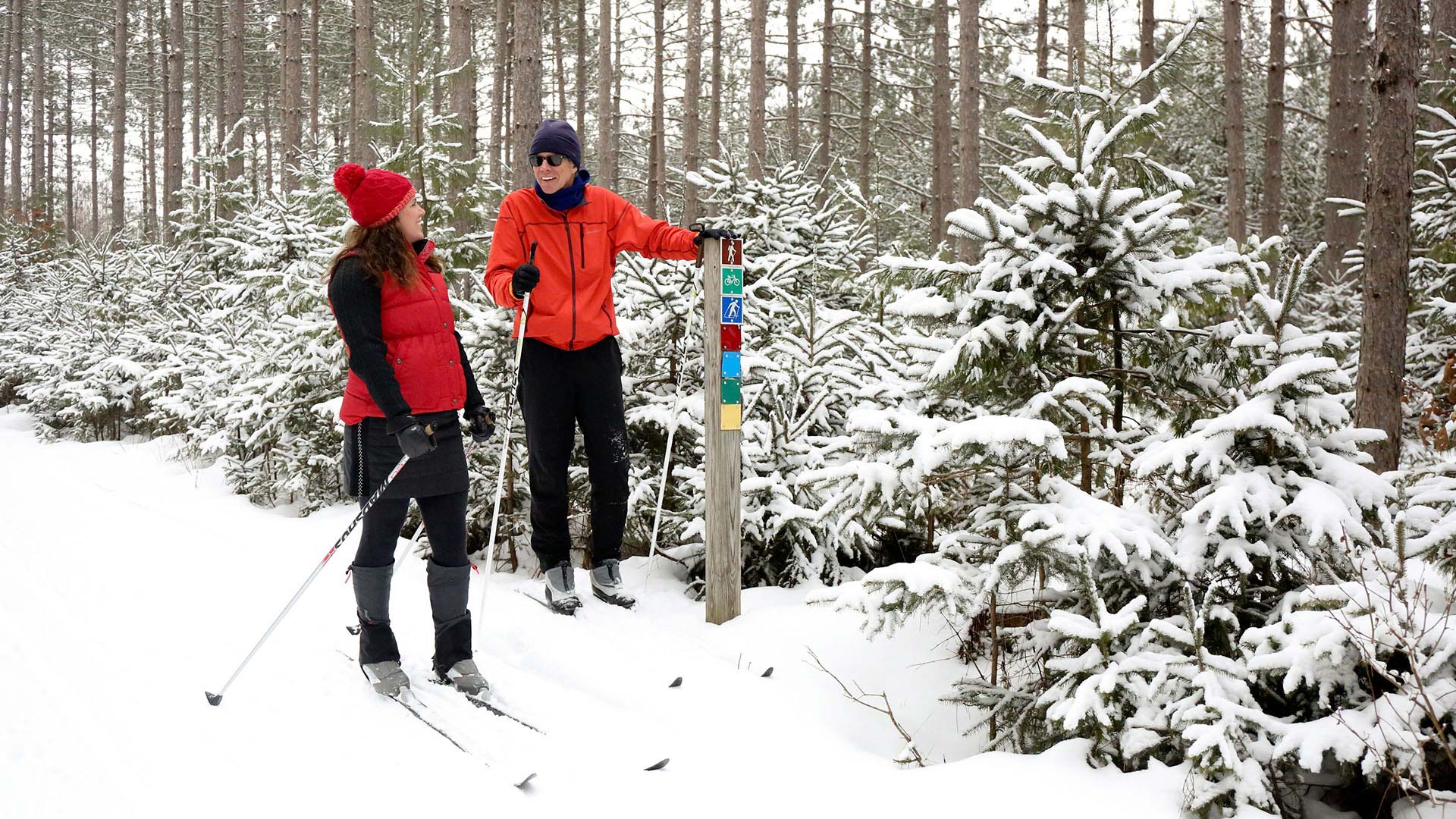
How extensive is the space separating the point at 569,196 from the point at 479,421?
138cm

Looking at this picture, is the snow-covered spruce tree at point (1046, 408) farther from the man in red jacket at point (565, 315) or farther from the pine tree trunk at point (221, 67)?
the pine tree trunk at point (221, 67)

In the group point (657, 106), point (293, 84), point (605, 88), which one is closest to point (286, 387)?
point (605, 88)

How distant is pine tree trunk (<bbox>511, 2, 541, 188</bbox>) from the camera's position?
26.5 ft

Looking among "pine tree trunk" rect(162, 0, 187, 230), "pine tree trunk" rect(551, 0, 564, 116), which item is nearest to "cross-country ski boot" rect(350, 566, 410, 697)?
"pine tree trunk" rect(162, 0, 187, 230)

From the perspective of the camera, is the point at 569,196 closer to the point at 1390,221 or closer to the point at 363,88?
the point at 1390,221

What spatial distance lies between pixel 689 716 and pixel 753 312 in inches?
121

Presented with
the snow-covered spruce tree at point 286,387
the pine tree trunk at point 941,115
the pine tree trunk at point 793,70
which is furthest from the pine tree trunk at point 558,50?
the snow-covered spruce tree at point 286,387


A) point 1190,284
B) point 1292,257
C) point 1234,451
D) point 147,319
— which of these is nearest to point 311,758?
point 1234,451

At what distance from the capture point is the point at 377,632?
3646mm

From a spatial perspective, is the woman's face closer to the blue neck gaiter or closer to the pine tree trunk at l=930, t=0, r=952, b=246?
the blue neck gaiter

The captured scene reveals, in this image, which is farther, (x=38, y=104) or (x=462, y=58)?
(x=38, y=104)

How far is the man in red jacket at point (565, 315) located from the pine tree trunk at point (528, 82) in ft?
12.3

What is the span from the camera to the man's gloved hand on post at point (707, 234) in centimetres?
458

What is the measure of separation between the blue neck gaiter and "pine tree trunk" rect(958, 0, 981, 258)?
26.2ft
